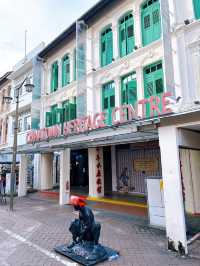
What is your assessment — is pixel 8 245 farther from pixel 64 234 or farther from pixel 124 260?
pixel 124 260

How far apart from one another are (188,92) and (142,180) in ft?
20.4

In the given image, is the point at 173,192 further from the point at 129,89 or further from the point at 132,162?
the point at 132,162

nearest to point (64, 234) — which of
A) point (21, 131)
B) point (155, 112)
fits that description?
point (155, 112)

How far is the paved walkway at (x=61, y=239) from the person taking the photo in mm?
4871

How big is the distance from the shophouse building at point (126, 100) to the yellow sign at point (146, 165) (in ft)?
0.19

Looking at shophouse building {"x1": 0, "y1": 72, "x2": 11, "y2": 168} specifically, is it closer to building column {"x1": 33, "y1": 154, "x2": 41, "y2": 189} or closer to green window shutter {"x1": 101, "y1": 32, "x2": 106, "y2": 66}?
building column {"x1": 33, "y1": 154, "x2": 41, "y2": 189}

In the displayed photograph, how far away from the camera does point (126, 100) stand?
1152cm

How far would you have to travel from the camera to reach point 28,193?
16.3 metres

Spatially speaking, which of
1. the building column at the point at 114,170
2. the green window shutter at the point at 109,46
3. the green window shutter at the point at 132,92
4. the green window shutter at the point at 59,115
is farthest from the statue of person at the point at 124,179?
the green window shutter at the point at 109,46

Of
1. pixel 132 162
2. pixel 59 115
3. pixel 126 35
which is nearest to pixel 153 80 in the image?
pixel 126 35

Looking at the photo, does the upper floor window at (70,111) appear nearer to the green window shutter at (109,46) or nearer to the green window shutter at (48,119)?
the green window shutter at (48,119)

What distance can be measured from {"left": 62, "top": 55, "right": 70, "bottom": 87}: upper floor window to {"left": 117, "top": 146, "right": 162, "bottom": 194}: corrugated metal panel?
5.98 metres

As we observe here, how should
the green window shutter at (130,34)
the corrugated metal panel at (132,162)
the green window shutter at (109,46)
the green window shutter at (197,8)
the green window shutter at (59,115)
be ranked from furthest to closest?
1. the green window shutter at (59,115)
2. the corrugated metal panel at (132,162)
3. the green window shutter at (109,46)
4. the green window shutter at (130,34)
5. the green window shutter at (197,8)

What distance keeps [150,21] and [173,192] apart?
28.4 feet
